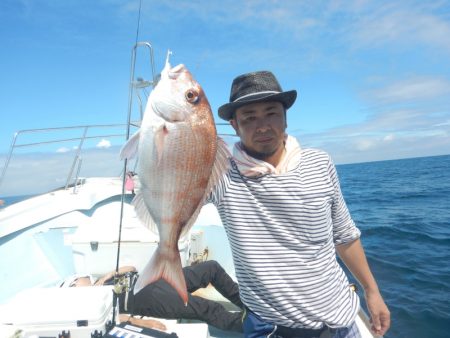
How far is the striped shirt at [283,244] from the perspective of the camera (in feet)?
5.71

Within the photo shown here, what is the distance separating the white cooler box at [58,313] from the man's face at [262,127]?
1633 millimetres

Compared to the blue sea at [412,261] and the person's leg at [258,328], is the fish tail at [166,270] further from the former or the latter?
the blue sea at [412,261]

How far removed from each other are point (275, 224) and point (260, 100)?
2.13ft

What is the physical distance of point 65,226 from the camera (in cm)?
567

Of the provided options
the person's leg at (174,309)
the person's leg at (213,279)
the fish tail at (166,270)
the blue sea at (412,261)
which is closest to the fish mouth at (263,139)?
the fish tail at (166,270)

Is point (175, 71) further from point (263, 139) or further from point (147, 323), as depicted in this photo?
point (147, 323)

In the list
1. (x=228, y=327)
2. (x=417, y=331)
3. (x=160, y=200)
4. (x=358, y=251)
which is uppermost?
(x=160, y=200)

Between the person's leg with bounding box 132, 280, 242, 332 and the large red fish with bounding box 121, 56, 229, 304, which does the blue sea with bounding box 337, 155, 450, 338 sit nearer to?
the person's leg with bounding box 132, 280, 242, 332

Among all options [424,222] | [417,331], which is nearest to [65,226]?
[417,331]

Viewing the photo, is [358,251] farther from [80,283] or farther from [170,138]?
[80,283]

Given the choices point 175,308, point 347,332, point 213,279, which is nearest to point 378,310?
point 347,332

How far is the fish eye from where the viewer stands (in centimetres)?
151

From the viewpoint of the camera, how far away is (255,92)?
1763 mm

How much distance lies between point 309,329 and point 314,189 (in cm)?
74
